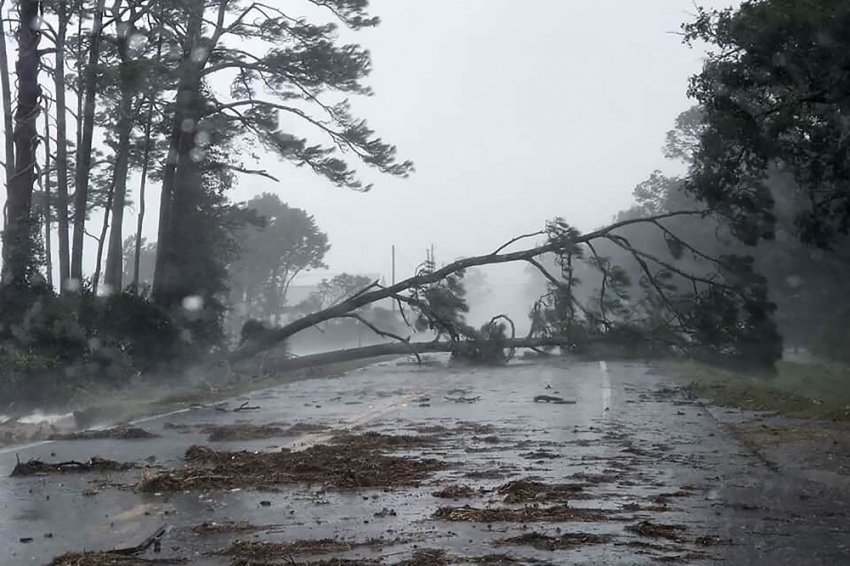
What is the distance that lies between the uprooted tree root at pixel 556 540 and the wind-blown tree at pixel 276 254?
55.8 meters

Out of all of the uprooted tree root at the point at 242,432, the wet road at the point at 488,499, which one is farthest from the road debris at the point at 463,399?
the uprooted tree root at the point at 242,432

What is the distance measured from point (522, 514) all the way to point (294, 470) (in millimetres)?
2988

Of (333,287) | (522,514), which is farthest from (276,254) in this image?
(522,514)

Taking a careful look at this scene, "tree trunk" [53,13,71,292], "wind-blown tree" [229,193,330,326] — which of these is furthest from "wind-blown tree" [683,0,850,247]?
"wind-blown tree" [229,193,330,326]

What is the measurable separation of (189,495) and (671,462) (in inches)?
192

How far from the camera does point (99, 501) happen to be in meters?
8.51

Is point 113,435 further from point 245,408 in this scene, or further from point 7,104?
point 7,104

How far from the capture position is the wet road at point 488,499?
264 inches

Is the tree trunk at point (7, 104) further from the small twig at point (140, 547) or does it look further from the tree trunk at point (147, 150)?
the small twig at point (140, 547)

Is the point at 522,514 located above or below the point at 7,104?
below

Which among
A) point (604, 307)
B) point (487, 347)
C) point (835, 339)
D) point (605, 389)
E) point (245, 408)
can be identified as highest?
point (604, 307)

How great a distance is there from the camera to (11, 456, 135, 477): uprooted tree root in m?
10.1

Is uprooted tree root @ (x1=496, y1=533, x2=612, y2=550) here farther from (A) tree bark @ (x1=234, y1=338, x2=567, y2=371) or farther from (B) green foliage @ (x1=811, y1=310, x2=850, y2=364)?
(B) green foliage @ (x1=811, y1=310, x2=850, y2=364)

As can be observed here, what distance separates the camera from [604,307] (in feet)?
82.8
